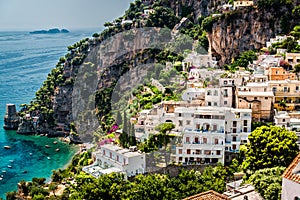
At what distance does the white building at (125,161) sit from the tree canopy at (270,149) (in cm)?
483

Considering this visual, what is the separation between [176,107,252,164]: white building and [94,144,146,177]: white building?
168 centimetres

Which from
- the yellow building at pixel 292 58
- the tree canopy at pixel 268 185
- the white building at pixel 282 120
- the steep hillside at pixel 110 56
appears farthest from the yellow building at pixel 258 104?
the steep hillside at pixel 110 56

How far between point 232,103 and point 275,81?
8.07 ft

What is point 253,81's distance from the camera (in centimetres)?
2178

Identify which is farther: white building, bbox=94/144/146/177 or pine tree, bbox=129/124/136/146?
pine tree, bbox=129/124/136/146

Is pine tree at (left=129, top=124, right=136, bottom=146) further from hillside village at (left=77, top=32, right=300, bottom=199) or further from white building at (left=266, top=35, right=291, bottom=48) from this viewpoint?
white building at (left=266, top=35, right=291, bottom=48)

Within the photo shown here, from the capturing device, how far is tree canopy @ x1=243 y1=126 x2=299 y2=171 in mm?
14836

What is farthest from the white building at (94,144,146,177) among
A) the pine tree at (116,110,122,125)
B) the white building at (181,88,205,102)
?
the pine tree at (116,110,122,125)

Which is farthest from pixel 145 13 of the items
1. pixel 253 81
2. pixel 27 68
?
pixel 27 68

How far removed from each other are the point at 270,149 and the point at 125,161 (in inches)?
252

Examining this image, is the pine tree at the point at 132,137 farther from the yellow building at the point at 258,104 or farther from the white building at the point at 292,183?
the white building at the point at 292,183

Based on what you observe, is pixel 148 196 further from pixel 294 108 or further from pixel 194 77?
pixel 194 77

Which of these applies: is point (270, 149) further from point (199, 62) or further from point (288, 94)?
point (199, 62)

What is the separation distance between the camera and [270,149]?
15117 millimetres
